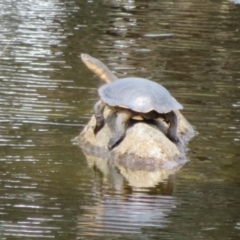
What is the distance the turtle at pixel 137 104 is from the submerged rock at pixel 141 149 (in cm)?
10

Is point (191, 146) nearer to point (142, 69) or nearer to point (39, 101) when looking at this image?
point (39, 101)

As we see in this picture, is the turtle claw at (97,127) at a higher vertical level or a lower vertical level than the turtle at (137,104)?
lower

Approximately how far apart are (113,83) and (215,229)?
3.03 m

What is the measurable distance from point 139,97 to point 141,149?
1.95ft

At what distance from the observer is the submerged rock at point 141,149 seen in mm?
9922

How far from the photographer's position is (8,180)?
9.28 metres

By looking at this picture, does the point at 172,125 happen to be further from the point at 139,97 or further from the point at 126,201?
the point at 126,201

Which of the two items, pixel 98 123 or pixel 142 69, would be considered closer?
pixel 98 123

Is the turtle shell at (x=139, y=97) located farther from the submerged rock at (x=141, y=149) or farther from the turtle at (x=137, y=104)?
the submerged rock at (x=141, y=149)

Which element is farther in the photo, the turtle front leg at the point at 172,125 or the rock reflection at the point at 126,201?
the turtle front leg at the point at 172,125

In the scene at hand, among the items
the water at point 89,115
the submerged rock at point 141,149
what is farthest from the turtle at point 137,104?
the water at point 89,115

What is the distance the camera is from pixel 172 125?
10383 mm

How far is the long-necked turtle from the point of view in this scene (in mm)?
10102

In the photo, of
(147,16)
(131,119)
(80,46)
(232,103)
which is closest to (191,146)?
(131,119)
